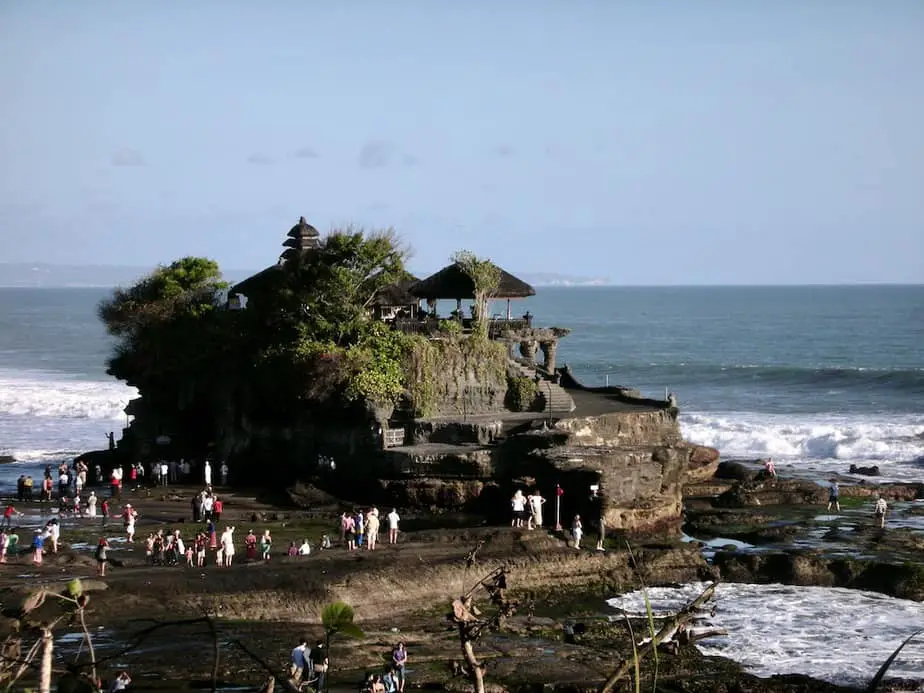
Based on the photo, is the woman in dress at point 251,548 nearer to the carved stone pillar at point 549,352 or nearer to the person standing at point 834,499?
the carved stone pillar at point 549,352

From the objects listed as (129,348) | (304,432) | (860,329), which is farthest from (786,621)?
(860,329)

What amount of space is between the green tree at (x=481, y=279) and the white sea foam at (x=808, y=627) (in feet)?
52.3

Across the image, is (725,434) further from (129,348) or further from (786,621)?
(786,621)

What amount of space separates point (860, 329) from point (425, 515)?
10151 cm

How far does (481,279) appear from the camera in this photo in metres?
43.9

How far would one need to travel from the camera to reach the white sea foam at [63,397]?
227ft

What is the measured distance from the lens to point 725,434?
197 feet

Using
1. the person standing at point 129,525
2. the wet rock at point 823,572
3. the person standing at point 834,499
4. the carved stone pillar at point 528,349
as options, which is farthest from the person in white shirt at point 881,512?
the person standing at point 129,525

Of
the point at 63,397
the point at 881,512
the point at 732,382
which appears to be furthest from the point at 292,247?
the point at 732,382

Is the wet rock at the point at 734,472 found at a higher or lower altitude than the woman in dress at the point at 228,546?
lower

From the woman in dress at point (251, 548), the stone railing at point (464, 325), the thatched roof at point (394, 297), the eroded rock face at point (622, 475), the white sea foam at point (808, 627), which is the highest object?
the thatched roof at point (394, 297)

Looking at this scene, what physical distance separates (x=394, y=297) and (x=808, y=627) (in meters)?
20.8

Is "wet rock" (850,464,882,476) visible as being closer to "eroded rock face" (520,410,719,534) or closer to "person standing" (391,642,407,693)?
"eroded rock face" (520,410,719,534)

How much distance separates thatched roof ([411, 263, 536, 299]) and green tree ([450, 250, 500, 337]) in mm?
234
